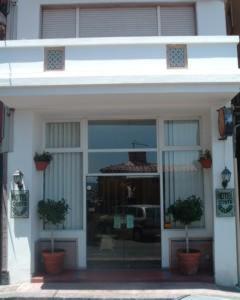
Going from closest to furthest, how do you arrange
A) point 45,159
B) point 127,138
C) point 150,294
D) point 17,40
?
point 150,294 → point 17,40 → point 45,159 → point 127,138

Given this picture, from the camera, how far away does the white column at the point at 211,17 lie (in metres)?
9.83

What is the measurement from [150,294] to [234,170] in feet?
10.5

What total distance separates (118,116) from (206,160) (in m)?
2.36

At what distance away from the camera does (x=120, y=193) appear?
34.6ft

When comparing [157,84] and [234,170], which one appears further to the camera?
[234,170]

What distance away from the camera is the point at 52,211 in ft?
31.7

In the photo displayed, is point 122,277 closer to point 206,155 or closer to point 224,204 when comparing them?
point 224,204

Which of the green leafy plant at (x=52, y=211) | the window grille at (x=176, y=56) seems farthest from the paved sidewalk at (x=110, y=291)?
the window grille at (x=176, y=56)

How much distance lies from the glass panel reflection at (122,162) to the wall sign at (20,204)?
179 cm

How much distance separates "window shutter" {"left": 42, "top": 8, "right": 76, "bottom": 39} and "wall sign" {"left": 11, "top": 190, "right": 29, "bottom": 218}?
144 inches

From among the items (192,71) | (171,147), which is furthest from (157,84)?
(171,147)

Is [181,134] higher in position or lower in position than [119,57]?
lower

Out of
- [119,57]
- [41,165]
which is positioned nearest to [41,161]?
[41,165]

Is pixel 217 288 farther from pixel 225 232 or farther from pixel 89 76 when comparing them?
pixel 89 76
